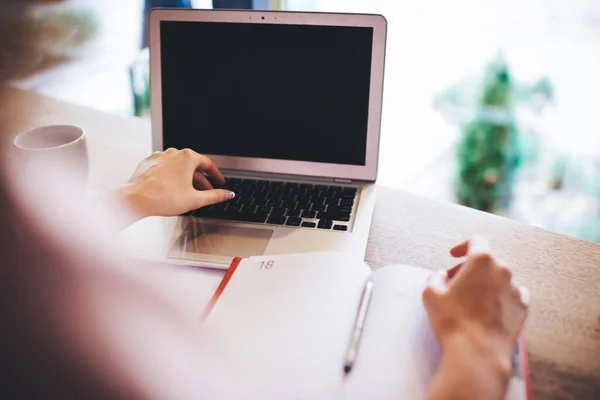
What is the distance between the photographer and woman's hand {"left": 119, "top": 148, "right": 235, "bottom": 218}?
2.71ft

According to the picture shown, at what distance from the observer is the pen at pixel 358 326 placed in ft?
1.87

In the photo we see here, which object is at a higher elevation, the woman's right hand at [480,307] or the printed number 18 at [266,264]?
the woman's right hand at [480,307]

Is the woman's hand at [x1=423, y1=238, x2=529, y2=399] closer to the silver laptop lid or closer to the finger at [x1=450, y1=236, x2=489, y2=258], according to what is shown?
the finger at [x1=450, y1=236, x2=489, y2=258]

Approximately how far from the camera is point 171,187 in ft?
2.78

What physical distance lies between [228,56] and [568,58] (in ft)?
4.95

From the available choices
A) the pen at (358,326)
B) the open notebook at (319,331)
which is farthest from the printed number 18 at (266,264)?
the pen at (358,326)

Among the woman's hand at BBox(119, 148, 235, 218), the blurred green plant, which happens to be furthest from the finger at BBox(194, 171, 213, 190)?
the blurred green plant

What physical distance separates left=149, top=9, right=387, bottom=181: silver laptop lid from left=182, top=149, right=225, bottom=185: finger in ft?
0.17

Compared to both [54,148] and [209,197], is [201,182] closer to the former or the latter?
[209,197]

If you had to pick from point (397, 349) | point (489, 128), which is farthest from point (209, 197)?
point (489, 128)

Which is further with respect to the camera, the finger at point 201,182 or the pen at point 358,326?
the finger at point 201,182

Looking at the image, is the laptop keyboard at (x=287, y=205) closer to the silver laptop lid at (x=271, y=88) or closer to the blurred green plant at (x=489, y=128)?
the silver laptop lid at (x=271, y=88)

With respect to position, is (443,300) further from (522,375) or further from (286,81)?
(286,81)

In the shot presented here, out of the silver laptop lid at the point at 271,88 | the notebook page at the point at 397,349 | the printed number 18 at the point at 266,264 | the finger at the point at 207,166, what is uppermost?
the silver laptop lid at the point at 271,88
